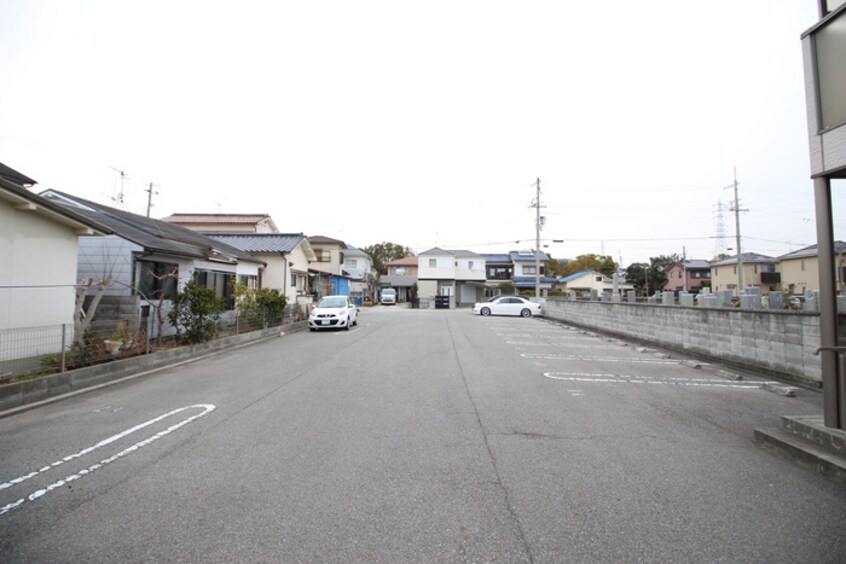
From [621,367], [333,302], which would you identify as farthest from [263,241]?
[621,367]

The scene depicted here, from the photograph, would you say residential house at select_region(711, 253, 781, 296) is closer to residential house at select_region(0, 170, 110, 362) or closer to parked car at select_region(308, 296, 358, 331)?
parked car at select_region(308, 296, 358, 331)

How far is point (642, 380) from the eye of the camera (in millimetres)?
7938

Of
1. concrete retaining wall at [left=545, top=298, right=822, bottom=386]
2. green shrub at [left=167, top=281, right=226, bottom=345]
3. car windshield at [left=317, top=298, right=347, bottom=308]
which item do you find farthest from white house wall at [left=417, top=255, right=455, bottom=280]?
green shrub at [left=167, top=281, right=226, bottom=345]

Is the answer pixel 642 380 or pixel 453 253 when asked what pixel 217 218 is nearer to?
pixel 453 253

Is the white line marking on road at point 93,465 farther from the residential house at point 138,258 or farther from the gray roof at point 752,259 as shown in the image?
the gray roof at point 752,259

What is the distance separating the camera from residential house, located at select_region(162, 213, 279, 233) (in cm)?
3201

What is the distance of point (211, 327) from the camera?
11844 millimetres

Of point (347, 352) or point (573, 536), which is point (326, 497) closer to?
point (573, 536)

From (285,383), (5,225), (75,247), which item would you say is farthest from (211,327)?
(285,383)

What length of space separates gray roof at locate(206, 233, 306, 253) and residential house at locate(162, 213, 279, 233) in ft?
24.3

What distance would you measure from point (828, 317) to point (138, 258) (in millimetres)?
15190

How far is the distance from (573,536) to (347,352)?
904 cm

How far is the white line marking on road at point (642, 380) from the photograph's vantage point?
755cm

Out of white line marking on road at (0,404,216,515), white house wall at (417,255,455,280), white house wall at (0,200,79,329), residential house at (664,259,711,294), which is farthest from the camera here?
residential house at (664,259,711,294)
